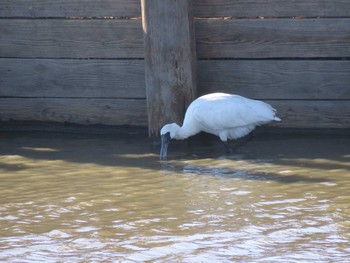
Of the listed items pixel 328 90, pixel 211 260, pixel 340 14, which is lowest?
pixel 211 260

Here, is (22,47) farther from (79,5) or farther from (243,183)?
(243,183)

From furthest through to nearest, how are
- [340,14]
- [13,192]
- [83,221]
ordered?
[340,14] < [13,192] < [83,221]

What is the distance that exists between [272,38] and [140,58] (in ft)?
4.22

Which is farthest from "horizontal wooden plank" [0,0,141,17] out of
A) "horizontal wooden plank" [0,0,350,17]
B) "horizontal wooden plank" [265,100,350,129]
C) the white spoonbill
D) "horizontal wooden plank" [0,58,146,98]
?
"horizontal wooden plank" [265,100,350,129]

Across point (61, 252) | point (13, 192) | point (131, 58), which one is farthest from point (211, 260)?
point (131, 58)

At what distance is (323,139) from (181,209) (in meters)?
2.34

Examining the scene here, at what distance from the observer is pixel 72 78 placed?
866cm

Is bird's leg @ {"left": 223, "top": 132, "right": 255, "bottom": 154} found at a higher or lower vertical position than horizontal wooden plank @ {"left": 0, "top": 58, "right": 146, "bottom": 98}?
lower

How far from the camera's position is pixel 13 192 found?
6.83m

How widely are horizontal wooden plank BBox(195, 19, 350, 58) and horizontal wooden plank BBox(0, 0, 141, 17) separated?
0.71 metres

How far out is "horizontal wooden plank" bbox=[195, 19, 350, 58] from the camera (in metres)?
7.94

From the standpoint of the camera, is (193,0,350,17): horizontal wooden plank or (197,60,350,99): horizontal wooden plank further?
(197,60,350,99): horizontal wooden plank

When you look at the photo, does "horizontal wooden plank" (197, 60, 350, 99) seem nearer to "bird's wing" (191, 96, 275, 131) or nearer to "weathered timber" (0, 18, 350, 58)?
"weathered timber" (0, 18, 350, 58)

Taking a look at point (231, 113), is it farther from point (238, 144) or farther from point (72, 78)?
point (72, 78)
